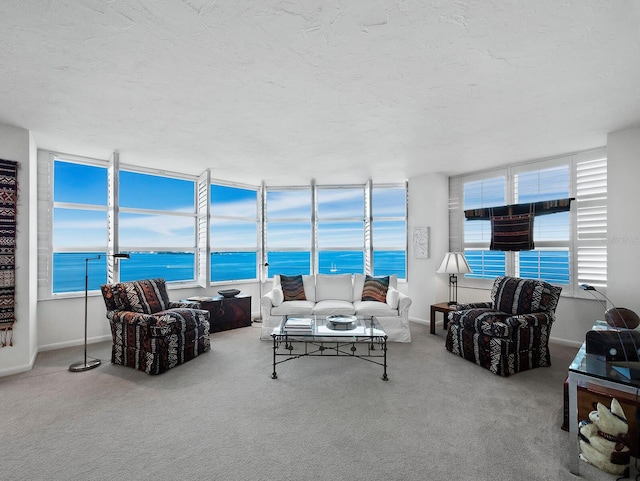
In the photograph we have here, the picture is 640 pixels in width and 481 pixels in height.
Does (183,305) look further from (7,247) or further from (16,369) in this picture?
(7,247)

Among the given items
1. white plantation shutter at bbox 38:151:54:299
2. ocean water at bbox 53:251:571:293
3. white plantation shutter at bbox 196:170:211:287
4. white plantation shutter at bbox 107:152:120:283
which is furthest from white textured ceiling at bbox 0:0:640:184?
ocean water at bbox 53:251:571:293

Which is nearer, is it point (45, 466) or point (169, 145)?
point (45, 466)

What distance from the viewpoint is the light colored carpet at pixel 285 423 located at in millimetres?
1907

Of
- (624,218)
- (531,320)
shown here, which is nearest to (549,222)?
(624,218)

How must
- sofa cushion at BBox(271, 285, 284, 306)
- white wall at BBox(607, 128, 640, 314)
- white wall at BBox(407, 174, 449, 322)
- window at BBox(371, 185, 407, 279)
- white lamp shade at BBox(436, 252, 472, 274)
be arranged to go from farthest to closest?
1. window at BBox(371, 185, 407, 279)
2. white wall at BBox(407, 174, 449, 322)
3. white lamp shade at BBox(436, 252, 472, 274)
4. sofa cushion at BBox(271, 285, 284, 306)
5. white wall at BBox(607, 128, 640, 314)

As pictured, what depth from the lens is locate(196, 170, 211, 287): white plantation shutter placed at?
5324 mm

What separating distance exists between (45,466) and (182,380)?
1.25 m

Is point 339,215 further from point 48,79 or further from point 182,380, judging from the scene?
point 48,79

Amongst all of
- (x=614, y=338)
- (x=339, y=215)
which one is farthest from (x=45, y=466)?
(x=339, y=215)

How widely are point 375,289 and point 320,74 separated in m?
3.37

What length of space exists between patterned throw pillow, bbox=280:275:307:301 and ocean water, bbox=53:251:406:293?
3.19 ft

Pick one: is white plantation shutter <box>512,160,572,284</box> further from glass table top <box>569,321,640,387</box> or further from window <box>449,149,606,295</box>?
glass table top <box>569,321,640,387</box>

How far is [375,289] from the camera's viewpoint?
4.95 metres

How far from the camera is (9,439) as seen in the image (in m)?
2.19
